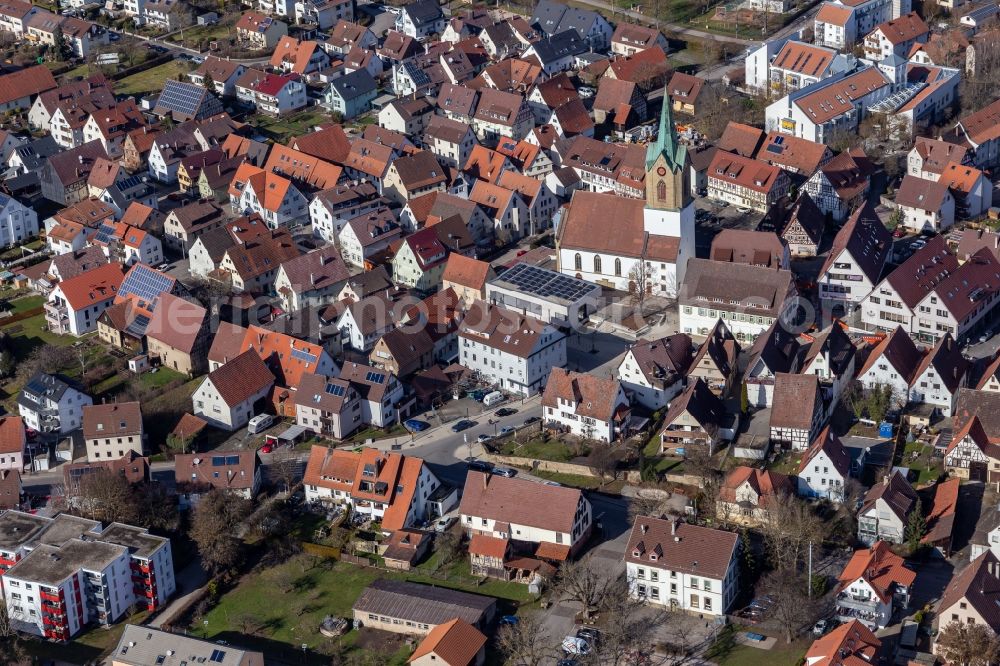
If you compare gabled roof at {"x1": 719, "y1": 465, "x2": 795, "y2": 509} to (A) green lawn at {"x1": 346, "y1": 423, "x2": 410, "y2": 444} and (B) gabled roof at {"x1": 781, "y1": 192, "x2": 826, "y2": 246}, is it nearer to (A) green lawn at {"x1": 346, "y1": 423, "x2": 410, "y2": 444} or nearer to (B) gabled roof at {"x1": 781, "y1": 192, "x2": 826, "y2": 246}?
(A) green lawn at {"x1": 346, "y1": 423, "x2": 410, "y2": 444}

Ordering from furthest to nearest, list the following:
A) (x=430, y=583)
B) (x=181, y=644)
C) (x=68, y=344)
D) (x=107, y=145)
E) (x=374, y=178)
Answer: (x=107, y=145) < (x=374, y=178) < (x=68, y=344) < (x=430, y=583) < (x=181, y=644)

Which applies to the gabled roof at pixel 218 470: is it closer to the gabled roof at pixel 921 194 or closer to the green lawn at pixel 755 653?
the green lawn at pixel 755 653

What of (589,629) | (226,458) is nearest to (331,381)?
(226,458)

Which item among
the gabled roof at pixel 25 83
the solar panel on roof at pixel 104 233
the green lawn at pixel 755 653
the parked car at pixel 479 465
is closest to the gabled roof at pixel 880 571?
the green lawn at pixel 755 653

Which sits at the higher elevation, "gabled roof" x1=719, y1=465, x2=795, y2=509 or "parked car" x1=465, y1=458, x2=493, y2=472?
"gabled roof" x1=719, y1=465, x2=795, y2=509

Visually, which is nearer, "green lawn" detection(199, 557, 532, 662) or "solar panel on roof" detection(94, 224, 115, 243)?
"green lawn" detection(199, 557, 532, 662)

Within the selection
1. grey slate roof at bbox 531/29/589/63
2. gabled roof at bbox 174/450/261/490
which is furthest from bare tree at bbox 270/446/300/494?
grey slate roof at bbox 531/29/589/63

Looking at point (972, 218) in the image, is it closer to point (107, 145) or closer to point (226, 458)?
point (226, 458)

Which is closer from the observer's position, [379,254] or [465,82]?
[379,254]
